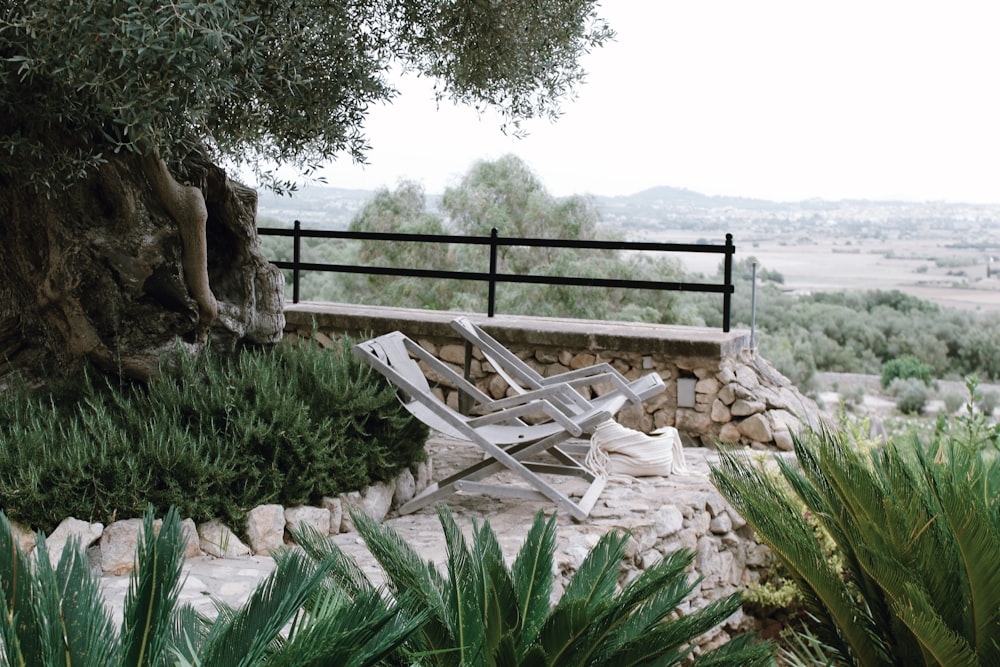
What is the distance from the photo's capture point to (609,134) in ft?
77.0

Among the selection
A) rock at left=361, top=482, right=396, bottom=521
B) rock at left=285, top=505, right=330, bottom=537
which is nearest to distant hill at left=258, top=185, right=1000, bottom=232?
rock at left=361, top=482, right=396, bottom=521

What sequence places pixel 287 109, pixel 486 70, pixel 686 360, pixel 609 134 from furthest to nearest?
1. pixel 609 134
2. pixel 686 360
3. pixel 486 70
4. pixel 287 109

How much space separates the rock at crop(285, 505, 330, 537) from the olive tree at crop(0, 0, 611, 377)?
133 centimetres

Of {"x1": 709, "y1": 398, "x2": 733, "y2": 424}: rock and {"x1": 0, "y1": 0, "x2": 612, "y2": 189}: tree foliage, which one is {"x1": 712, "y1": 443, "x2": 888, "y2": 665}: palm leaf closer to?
{"x1": 0, "y1": 0, "x2": 612, "y2": 189}: tree foliage

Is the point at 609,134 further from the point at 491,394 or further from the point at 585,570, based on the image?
the point at 585,570

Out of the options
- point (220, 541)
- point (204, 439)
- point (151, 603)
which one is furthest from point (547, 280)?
point (151, 603)

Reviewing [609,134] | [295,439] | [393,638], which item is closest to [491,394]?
[295,439]

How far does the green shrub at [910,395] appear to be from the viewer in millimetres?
18359

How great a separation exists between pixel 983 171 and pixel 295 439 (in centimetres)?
2895

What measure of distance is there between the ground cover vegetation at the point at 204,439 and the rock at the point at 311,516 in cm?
5

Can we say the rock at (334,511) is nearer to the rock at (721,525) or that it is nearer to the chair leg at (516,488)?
the chair leg at (516,488)

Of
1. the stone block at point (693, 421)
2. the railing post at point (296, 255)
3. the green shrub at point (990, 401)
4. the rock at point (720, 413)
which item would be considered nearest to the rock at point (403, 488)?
the stone block at point (693, 421)

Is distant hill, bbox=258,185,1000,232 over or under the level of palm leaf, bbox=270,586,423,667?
over

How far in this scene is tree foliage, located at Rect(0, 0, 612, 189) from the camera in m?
3.53
